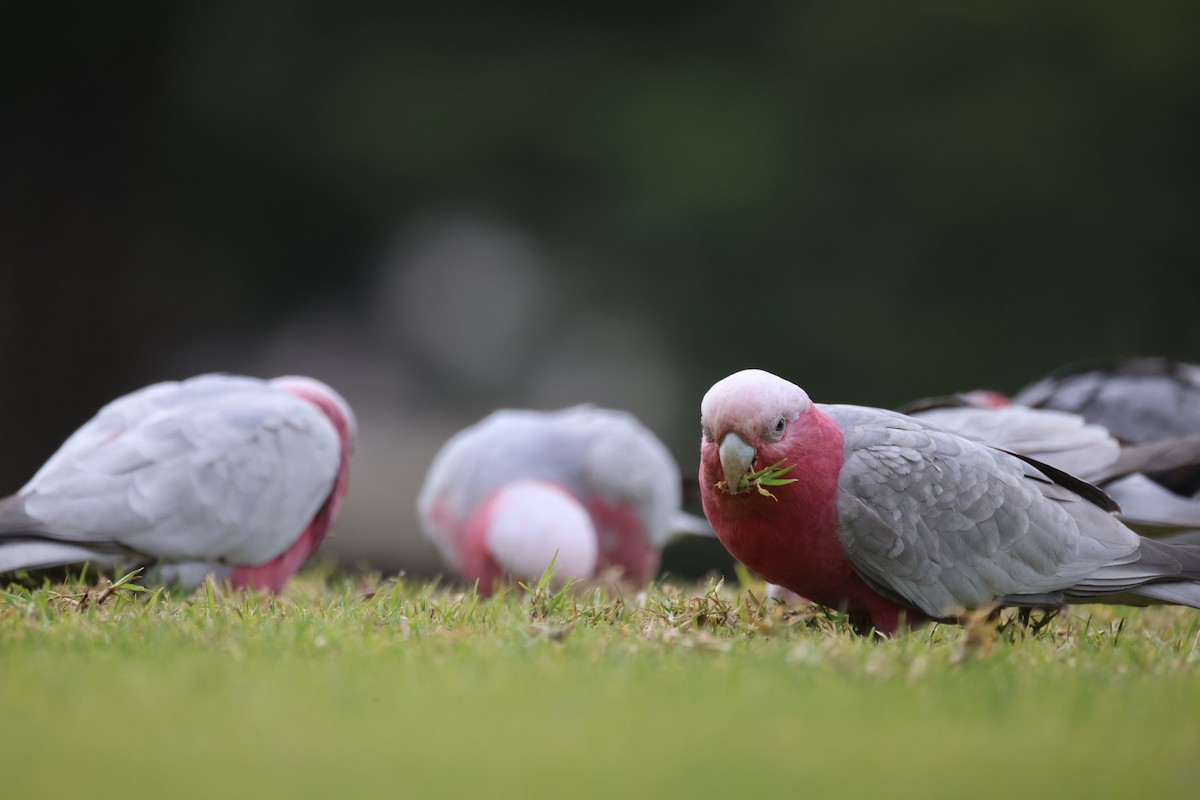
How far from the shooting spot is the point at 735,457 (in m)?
3.05

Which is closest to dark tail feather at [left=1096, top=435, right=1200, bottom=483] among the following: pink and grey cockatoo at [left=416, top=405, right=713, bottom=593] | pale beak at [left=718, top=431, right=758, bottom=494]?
pale beak at [left=718, top=431, right=758, bottom=494]

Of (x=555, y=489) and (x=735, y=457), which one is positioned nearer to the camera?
(x=735, y=457)

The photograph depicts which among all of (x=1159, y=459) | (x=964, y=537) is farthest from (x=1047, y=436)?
(x=964, y=537)

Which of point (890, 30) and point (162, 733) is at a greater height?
point (890, 30)

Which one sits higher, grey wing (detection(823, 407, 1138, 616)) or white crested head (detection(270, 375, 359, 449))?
grey wing (detection(823, 407, 1138, 616))

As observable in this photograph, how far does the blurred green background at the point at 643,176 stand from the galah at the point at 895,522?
6183mm

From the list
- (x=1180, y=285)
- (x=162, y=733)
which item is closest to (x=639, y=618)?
(x=162, y=733)

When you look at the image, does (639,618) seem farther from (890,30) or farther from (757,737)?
(890,30)

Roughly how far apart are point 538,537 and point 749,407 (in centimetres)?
258

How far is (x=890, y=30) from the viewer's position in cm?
922

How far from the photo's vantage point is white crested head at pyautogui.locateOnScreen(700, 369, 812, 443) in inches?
120

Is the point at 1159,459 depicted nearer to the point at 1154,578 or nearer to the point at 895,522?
the point at 1154,578

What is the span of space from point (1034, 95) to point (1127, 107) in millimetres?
703

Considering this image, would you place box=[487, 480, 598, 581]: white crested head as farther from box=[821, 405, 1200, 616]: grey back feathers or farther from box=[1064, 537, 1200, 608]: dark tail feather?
box=[1064, 537, 1200, 608]: dark tail feather
